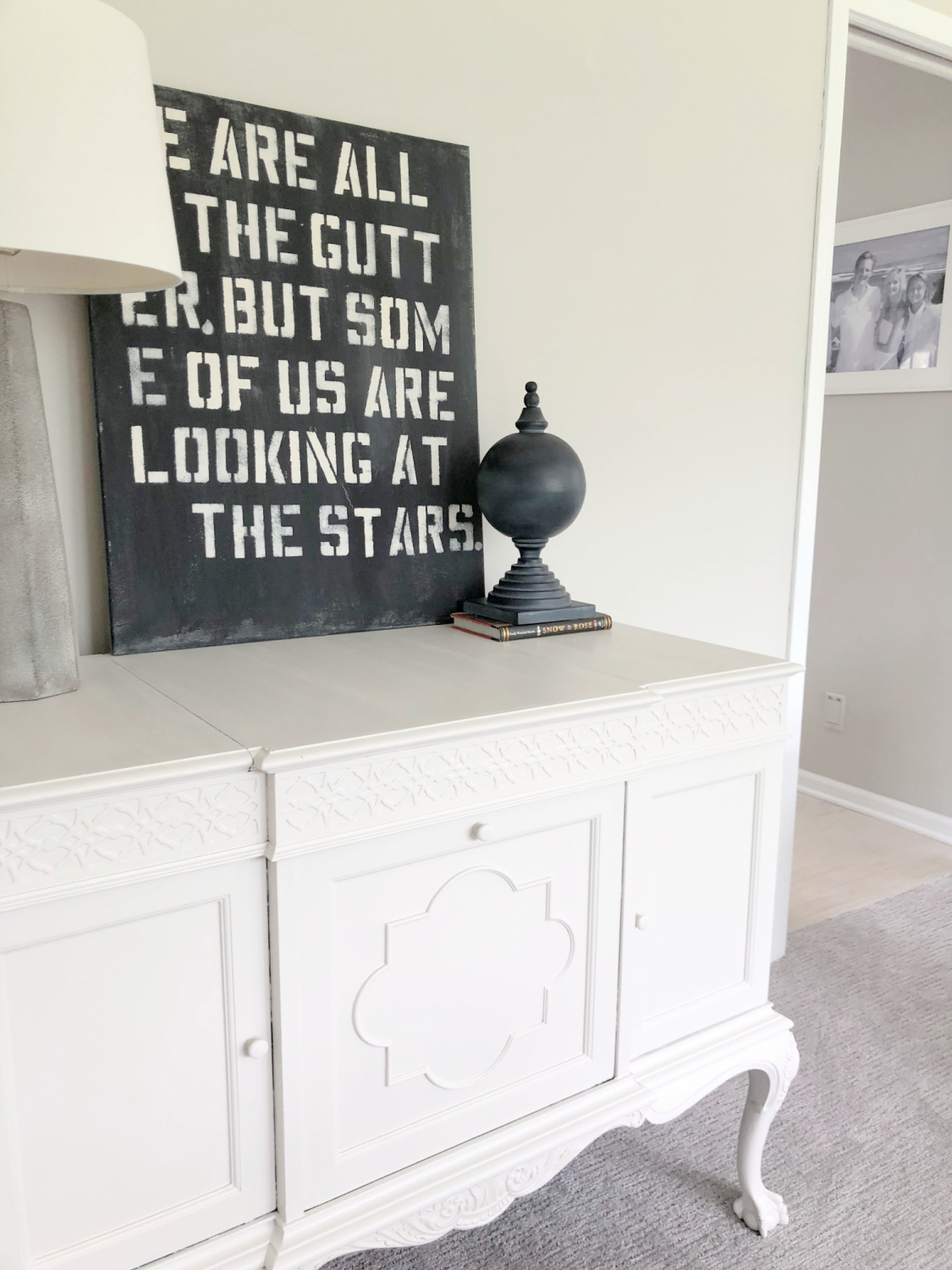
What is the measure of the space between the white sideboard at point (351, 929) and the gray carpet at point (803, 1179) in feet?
1.09

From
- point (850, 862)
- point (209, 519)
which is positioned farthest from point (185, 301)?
point (850, 862)

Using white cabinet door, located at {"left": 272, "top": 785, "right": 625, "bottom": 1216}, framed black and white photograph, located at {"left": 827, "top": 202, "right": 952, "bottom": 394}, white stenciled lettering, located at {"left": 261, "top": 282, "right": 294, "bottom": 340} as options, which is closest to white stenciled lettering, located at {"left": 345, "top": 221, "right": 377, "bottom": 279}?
white stenciled lettering, located at {"left": 261, "top": 282, "right": 294, "bottom": 340}

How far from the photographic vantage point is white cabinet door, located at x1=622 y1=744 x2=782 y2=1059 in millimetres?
1286

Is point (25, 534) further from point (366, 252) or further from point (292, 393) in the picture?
point (366, 252)

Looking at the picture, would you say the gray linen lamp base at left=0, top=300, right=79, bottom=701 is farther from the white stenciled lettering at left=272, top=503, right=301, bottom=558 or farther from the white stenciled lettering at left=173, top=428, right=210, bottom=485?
the white stenciled lettering at left=272, top=503, right=301, bottom=558

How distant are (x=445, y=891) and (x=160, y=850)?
0.33 meters

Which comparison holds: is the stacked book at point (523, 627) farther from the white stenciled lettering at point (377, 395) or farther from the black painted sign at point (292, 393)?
the white stenciled lettering at point (377, 395)

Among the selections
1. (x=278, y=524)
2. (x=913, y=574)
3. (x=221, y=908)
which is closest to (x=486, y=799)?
(x=221, y=908)

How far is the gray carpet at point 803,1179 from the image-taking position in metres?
1.50

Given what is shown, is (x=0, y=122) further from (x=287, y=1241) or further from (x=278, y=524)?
(x=287, y=1241)

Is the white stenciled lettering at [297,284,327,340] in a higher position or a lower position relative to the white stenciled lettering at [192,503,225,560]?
higher

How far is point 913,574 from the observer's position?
122 inches

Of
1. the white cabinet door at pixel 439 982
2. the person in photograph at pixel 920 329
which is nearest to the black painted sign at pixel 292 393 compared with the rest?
the white cabinet door at pixel 439 982

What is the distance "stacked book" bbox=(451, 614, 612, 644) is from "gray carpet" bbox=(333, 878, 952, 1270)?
92cm
